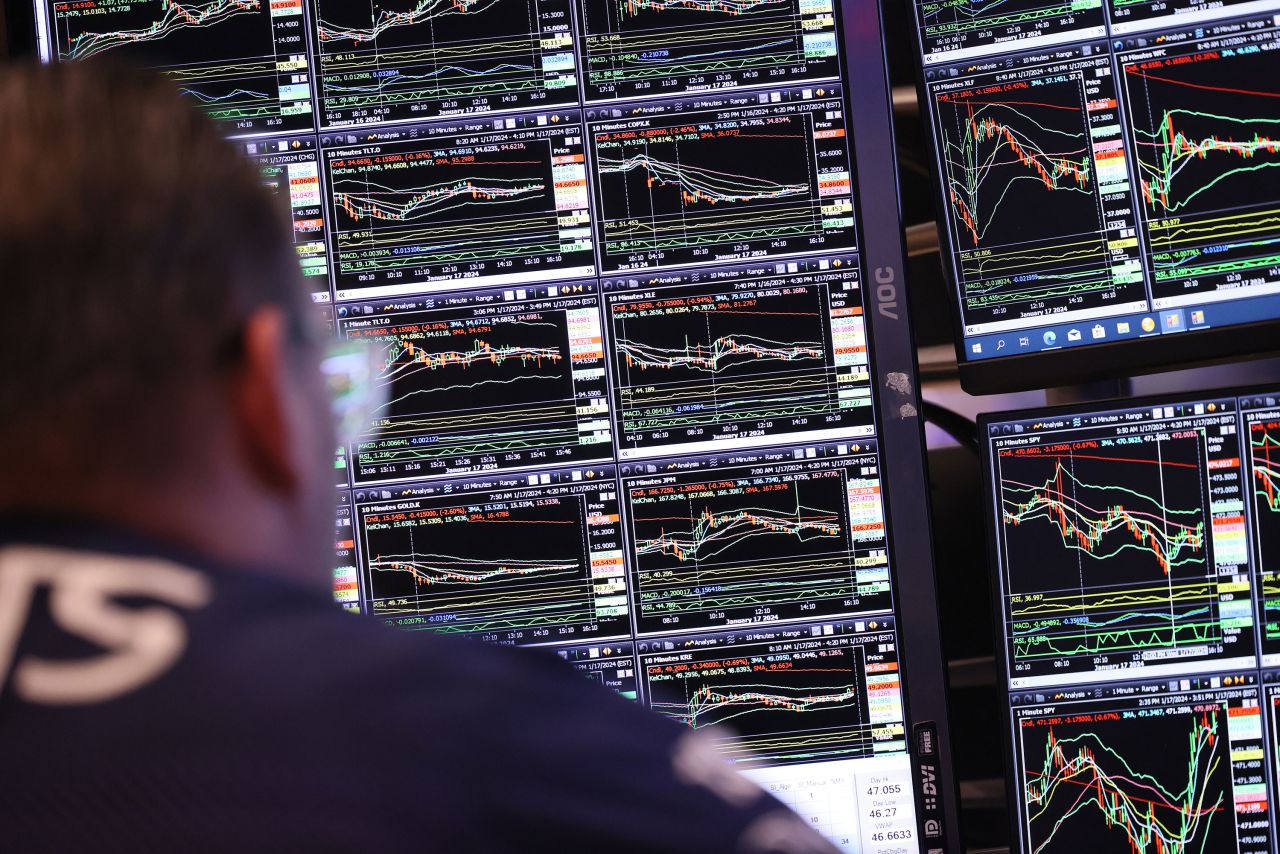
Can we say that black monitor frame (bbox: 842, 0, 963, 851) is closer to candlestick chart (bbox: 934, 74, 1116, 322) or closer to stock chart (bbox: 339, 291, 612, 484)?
candlestick chart (bbox: 934, 74, 1116, 322)

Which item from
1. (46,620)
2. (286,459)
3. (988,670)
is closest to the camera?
(46,620)

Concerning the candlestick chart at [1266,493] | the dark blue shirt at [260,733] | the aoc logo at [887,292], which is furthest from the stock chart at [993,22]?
the dark blue shirt at [260,733]

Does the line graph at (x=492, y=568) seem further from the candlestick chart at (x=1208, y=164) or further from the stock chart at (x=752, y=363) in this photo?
the candlestick chart at (x=1208, y=164)

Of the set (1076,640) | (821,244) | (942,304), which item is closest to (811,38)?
(821,244)

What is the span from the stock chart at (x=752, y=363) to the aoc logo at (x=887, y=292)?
1.2 inches

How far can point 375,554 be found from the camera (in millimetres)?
1562

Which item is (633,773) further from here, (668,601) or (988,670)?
(988,670)

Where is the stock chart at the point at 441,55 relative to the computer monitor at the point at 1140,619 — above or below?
above

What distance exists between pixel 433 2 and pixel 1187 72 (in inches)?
43.1

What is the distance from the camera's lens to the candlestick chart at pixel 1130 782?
4.94 feet

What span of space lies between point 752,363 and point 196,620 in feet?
3.80

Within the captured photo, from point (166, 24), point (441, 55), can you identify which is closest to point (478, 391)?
point (441, 55)

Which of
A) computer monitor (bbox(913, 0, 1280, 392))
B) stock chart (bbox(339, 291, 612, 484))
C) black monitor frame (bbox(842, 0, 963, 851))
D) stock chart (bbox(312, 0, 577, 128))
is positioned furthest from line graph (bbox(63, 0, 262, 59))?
computer monitor (bbox(913, 0, 1280, 392))

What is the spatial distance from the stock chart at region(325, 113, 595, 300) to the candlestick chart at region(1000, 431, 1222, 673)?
740 mm
